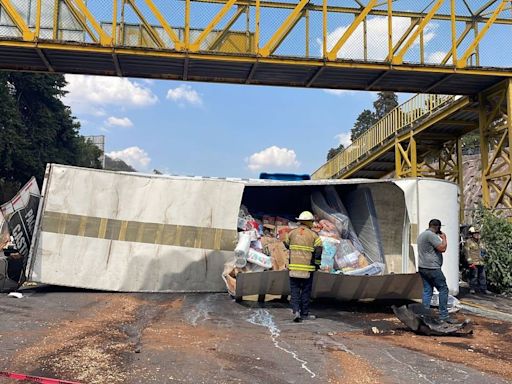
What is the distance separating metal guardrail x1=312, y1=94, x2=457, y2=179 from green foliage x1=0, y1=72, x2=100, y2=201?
54.6 ft

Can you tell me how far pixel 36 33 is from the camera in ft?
34.3

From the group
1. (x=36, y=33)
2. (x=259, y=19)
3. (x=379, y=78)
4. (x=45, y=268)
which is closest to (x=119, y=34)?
(x=36, y=33)

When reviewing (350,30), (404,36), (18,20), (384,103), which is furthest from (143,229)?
(384,103)

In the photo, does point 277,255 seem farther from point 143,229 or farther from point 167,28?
point 167,28

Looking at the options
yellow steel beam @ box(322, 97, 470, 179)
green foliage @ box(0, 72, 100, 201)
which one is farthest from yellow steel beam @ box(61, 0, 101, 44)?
green foliage @ box(0, 72, 100, 201)

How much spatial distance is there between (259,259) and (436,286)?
2.79m

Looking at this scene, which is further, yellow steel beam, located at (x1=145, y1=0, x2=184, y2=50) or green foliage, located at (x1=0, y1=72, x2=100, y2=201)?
green foliage, located at (x1=0, y1=72, x2=100, y2=201)

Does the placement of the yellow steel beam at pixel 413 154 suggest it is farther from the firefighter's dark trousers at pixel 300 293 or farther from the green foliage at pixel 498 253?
the firefighter's dark trousers at pixel 300 293

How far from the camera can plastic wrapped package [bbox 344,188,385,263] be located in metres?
8.91

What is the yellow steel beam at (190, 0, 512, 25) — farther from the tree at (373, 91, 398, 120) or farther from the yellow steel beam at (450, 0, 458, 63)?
the tree at (373, 91, 398, 120)

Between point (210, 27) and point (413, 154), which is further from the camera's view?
point (413, 154)

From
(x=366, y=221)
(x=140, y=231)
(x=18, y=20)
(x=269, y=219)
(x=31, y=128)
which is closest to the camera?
(x=140, y=231)

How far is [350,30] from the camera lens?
11.5 meters

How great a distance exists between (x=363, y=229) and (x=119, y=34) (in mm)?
7377
